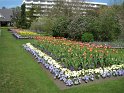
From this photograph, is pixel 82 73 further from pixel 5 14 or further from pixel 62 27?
pixel 5 14

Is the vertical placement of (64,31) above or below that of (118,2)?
below

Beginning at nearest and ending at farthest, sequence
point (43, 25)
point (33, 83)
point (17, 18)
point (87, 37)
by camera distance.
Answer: point (33, 83), point (87, 37), point (43, 25), point (17, 18)

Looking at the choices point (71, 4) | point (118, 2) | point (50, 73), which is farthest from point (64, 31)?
point (71, 4)

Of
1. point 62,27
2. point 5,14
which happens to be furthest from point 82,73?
point 5,14

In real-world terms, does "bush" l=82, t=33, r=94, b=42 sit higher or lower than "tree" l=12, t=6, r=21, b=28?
higher

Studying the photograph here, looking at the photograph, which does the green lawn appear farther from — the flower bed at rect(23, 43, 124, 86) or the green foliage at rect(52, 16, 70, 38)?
the green foliage at rect(52, 16, 70, 38)

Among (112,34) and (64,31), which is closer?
(112,34)

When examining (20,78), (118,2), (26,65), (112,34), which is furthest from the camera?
A: (118,2)

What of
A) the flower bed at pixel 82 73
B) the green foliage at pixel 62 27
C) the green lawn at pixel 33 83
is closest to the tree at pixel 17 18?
the green foliage at pixel 62 27

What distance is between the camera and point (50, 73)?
42.6 ft

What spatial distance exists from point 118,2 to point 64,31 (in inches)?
649

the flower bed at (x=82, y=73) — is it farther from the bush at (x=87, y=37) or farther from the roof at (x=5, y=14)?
the roof at (x=5, y=14)

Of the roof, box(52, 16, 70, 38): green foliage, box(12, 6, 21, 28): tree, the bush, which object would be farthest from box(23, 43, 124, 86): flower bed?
the roof

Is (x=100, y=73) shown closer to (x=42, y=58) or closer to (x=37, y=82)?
(x=37, y=82)
